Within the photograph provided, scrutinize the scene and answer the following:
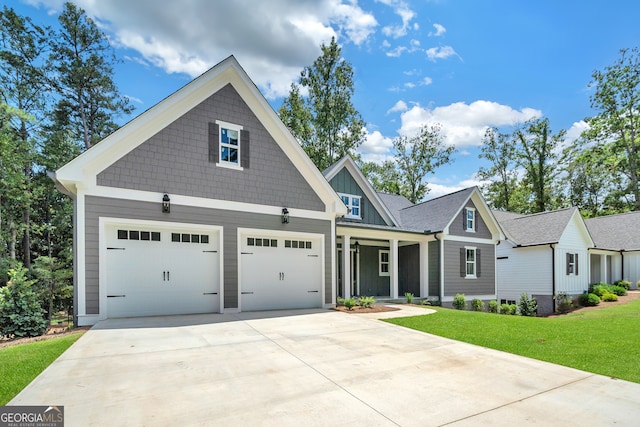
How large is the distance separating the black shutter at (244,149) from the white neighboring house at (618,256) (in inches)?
948

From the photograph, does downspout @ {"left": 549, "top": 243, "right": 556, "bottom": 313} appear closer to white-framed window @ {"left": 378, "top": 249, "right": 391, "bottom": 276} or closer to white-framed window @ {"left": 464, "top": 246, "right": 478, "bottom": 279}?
white-framed window @ {"left": 464, "top": 246, "right": 478, "bottom": 279}

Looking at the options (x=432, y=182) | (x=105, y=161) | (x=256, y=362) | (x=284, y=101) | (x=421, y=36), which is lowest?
(x=256, y=362)

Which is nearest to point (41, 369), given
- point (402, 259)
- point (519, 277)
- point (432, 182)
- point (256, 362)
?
point (256, 362)

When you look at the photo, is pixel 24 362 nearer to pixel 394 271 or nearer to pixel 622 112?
pixel 394 271

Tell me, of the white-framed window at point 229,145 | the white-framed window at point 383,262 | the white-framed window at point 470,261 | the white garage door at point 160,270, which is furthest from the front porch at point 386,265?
the white garage door at point 160,270

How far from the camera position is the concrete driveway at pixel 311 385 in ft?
10.7

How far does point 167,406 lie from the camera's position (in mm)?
3395

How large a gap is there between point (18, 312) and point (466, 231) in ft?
54.7

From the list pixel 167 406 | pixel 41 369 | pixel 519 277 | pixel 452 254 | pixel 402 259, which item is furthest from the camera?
pixel 519 277

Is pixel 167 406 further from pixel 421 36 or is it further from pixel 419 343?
pixel 421 36

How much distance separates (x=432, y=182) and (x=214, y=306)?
28.1 metres

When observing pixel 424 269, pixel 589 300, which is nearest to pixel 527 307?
pixel 589 300

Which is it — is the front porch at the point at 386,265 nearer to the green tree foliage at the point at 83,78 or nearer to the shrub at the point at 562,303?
the shrub at the point at 562,303

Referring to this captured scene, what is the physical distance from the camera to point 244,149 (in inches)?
401
